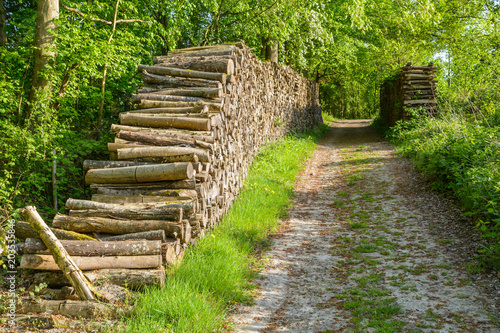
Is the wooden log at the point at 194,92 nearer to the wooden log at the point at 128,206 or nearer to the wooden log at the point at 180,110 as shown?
the wooden log at the point at 180,110

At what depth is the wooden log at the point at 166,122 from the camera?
19.1 feet

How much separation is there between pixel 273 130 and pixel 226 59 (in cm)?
625

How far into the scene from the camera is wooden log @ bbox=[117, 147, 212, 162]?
5195mm

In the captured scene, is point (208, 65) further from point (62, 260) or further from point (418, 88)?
point (418, 88)

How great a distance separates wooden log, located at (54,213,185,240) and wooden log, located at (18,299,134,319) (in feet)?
3.16

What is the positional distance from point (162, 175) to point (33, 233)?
166cm

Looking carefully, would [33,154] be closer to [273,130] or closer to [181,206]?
[181,206]

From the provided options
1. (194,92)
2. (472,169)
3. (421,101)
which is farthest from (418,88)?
(194,92)

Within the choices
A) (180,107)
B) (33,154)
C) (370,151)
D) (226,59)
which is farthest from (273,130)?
(33,154)

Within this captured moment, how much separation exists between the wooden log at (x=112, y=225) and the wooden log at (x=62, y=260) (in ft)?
1.28

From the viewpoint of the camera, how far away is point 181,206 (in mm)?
4547

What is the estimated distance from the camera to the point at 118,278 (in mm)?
3824

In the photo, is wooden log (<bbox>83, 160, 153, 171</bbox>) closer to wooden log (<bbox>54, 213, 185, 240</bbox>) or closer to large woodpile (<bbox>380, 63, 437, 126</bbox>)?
wooden log (<bbox>54, 213, 185, 240</bbox>)

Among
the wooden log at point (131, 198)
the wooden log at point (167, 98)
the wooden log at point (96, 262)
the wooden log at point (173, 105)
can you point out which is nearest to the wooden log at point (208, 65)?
the wooden log at point (167, 98)
